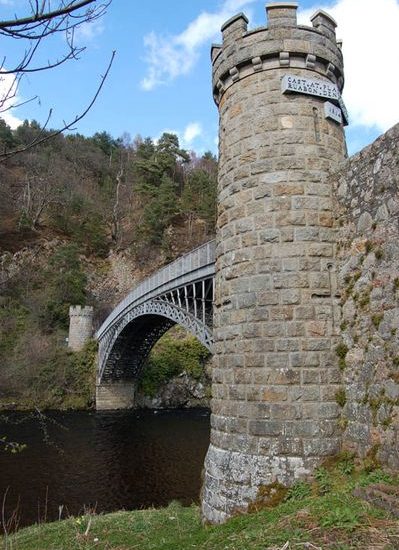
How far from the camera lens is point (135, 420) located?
84.6 ft

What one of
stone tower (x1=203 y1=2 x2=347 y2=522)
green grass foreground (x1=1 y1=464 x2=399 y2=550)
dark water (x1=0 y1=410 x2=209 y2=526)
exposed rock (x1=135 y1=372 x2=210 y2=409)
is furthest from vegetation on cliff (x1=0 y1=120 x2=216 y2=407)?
stone tower (x1=203 y1=2 x2=347 y2=522)

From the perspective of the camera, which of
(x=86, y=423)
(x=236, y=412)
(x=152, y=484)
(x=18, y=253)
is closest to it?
(x=236, y=412)

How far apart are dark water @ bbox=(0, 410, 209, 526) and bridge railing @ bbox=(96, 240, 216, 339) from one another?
21.1 feet

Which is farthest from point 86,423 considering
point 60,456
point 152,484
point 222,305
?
point 222,305

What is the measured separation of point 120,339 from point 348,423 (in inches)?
950

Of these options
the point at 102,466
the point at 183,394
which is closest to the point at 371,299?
the point at 102,466

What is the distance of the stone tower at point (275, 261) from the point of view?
5.18 metres

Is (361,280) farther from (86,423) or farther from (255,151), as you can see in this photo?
(86,423)

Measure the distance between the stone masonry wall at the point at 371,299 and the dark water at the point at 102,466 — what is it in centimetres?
489

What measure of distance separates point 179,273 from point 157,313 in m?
3.96

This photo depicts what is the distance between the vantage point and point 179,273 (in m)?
17.5

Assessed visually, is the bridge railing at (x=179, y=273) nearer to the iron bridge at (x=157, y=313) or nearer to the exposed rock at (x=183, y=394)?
the iron bridge at (x=157, y=313)

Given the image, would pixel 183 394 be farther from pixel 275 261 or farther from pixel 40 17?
pixel 40 17

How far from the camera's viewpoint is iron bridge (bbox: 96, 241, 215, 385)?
15742 mm
